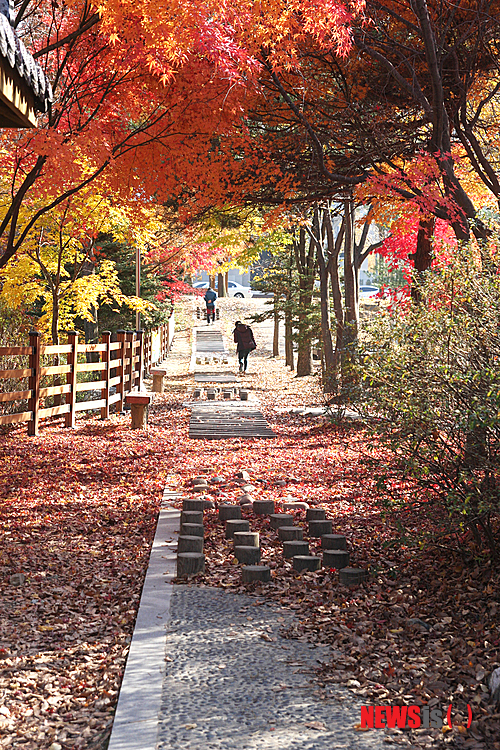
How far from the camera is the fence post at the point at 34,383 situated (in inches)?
468

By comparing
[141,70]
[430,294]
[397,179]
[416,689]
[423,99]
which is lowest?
[416,689]

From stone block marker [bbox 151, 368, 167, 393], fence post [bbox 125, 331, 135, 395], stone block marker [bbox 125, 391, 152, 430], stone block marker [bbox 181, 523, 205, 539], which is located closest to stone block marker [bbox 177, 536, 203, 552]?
stone block marker [bbox 181, 523, 205, 539]

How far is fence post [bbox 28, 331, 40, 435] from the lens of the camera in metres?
11.9

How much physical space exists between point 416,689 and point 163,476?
19.9 feet

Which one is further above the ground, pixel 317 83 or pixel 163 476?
pixel 317 83

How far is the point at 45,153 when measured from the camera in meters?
9.17

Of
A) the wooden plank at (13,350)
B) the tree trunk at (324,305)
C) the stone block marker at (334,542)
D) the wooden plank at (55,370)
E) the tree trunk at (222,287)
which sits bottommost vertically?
the stone block marker at (334,542)

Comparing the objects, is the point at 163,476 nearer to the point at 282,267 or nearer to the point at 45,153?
the point at 45,153

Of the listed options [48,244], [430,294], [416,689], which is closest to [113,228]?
[48,244]

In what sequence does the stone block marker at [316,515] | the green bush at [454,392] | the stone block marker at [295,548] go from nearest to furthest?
the green bush at [454,392]
the stone block marker at [295,548]
the stone block marker at [316,515]

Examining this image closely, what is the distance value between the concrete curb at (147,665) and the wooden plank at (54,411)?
21.0ft

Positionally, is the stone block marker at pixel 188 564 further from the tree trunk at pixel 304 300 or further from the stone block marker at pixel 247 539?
the tree trunk at pixel 304 300

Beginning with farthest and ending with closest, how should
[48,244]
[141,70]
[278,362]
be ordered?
1. [278,362]
2. [48,244]
3. [141,70]

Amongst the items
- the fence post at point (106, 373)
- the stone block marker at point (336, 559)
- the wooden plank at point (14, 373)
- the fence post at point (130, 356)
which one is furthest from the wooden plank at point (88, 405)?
the stone block marker at point (336, 559)
